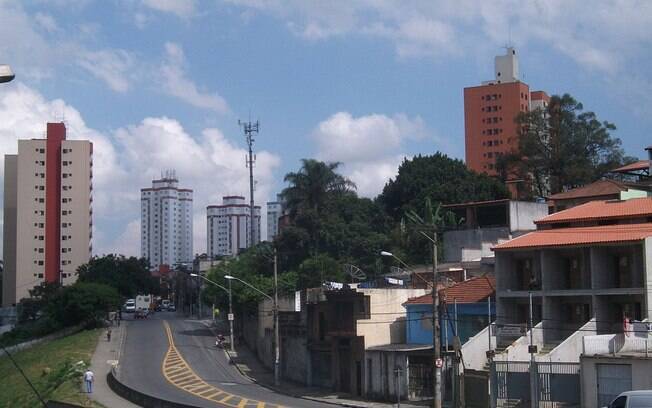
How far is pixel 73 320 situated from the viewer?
90500 mm

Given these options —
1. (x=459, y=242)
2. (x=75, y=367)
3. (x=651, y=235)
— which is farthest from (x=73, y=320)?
(x=651, y=235)

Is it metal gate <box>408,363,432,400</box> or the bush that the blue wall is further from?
the bush

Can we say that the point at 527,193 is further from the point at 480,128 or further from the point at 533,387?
the point at 533,387

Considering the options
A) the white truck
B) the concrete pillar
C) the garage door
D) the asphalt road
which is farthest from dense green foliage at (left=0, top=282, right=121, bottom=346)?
the garage door

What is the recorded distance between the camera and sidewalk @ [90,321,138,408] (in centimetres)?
5128

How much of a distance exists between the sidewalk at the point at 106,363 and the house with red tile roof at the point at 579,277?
20865 millimetres

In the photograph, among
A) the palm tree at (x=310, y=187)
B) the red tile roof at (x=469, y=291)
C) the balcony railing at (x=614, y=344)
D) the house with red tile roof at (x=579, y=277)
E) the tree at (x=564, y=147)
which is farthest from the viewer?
the palm tree at (x=310, y=187)

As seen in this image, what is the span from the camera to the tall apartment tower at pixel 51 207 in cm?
13850

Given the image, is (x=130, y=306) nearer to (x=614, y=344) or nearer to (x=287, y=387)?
(x=287, y=387)

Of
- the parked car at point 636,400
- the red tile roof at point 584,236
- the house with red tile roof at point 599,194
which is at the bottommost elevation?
the parked car at point 636,400

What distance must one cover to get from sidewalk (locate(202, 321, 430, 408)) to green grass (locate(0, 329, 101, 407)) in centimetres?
1086

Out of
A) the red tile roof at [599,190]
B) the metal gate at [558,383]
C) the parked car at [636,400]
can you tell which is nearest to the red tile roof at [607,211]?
the red tile roof at [599,190]

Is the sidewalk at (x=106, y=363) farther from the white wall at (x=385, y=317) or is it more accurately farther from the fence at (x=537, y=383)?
the fence at (x=537, y=383)

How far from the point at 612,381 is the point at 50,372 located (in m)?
40.3
